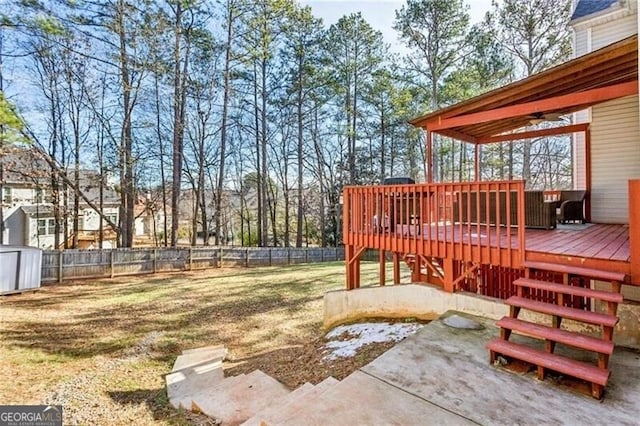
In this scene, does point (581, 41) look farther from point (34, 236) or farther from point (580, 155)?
point (34, 236)

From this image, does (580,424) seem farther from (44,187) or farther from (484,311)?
(44,187)

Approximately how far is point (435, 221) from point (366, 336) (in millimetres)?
1935

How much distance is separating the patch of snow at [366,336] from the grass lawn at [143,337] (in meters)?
0.20

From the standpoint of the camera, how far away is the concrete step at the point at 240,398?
333 cm

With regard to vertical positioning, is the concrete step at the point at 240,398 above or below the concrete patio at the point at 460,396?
below

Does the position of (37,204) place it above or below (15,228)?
above

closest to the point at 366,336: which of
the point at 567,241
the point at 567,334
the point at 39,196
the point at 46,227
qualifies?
the point at 567,334

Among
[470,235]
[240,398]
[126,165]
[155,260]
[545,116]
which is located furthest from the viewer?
[126,165]

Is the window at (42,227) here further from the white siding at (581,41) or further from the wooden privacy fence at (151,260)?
the white siding at (581,41)

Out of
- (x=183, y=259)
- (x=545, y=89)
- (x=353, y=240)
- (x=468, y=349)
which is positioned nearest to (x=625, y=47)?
(x=545, y=89)

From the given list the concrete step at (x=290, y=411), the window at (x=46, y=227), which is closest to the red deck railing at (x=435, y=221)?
the concrete step at (x=290, y=411)

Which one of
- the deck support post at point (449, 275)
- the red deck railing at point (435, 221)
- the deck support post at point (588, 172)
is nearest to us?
the red deck railing at point (435, 221)

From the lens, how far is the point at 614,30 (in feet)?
19.7

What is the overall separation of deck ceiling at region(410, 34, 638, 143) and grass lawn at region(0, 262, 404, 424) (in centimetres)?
387
